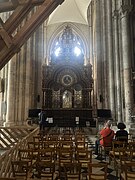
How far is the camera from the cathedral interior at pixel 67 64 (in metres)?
3.93

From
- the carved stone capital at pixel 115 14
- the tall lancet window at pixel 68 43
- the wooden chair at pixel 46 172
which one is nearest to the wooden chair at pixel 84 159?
the wooden chair at pixel 46 172

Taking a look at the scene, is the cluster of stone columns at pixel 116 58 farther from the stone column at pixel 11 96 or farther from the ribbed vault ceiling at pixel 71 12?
the ribbed vault ceiling at pixel 71 12

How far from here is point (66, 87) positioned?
27.3m

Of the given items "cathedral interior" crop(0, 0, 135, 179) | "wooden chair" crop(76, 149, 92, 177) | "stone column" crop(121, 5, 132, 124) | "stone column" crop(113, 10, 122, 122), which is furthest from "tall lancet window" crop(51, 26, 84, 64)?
"wooden chair" crop(76, 149, 92, 177)

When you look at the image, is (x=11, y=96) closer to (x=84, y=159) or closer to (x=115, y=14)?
(x=115, y=14)

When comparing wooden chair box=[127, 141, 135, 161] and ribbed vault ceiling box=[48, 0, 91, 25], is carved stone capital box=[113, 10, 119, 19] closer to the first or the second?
wooden chair box=[127, 141, 135, 161]

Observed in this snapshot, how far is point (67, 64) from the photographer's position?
2803cm

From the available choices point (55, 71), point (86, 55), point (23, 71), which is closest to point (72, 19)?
point (86, 55)

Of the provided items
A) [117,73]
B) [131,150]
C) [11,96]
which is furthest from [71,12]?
[131,150]

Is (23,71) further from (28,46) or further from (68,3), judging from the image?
(68,3)

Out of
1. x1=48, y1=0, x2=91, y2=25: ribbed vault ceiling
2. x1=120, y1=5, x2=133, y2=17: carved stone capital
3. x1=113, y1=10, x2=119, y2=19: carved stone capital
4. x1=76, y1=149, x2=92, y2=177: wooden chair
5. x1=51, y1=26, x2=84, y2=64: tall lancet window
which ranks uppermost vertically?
x1=48, y1=0, x2=91, y2=25: ribbed vault ceiling

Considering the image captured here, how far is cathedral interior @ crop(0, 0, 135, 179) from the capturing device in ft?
12.9

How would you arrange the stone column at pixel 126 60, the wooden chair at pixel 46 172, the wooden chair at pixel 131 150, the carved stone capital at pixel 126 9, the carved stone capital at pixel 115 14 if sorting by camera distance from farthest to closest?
the carved stone capital at pixel 115 14, the carved stone capital at pixel 126 9, the stone column at pixel 126 60, the wooden chair at pixel 131 150, the wooden chair at pixel 46 172

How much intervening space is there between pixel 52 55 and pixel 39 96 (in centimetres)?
987
